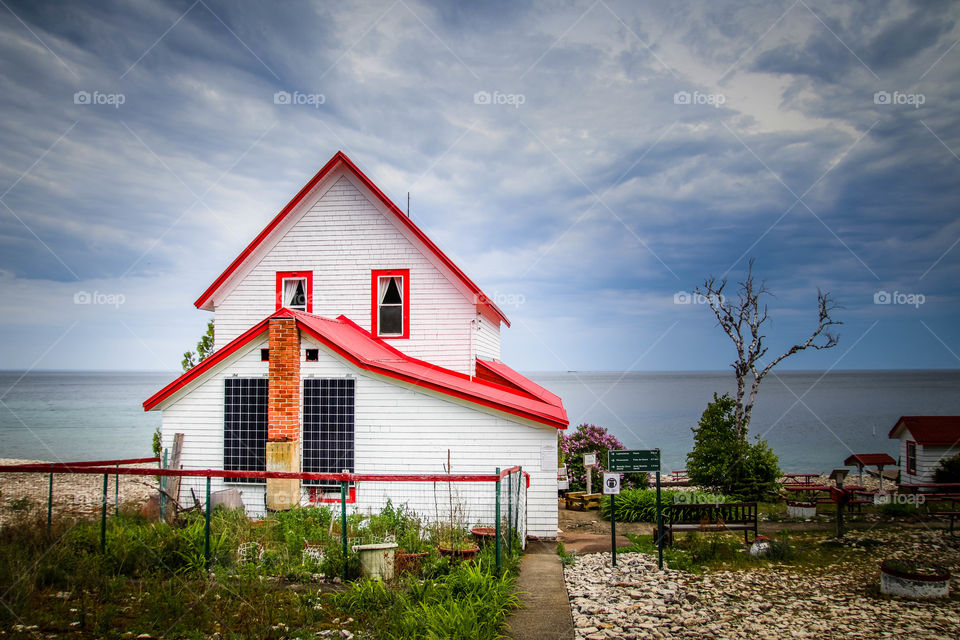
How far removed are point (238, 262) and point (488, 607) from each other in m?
13.6

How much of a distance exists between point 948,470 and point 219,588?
21.7 meters

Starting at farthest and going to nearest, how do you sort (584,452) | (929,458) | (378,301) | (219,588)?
(584,452), (929,458), (378,301), (219,588)

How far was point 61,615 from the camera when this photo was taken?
23.6ft

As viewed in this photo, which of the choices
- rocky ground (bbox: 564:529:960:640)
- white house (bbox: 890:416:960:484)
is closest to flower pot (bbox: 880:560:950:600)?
rocky ground (bbox: 564:529:960:640)

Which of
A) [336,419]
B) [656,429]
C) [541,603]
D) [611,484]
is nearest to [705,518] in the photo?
[611,484]

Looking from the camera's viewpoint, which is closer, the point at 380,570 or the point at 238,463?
the point at 380,570

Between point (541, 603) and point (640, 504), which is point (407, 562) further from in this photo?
point (640, 504)

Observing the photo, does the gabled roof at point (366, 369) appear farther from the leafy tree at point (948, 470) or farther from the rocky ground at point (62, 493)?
the leafy tree at point (948, 470)

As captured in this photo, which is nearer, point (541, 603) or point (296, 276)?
point (541, 603)

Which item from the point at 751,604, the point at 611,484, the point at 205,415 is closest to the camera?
the point at 751,604

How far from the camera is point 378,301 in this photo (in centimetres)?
1756

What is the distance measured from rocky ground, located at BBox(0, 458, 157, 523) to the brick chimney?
7.87ft

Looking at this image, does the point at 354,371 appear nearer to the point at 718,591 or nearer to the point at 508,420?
the point at 508,420

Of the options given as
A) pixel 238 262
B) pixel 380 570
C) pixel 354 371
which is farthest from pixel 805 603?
pixel 238 262
